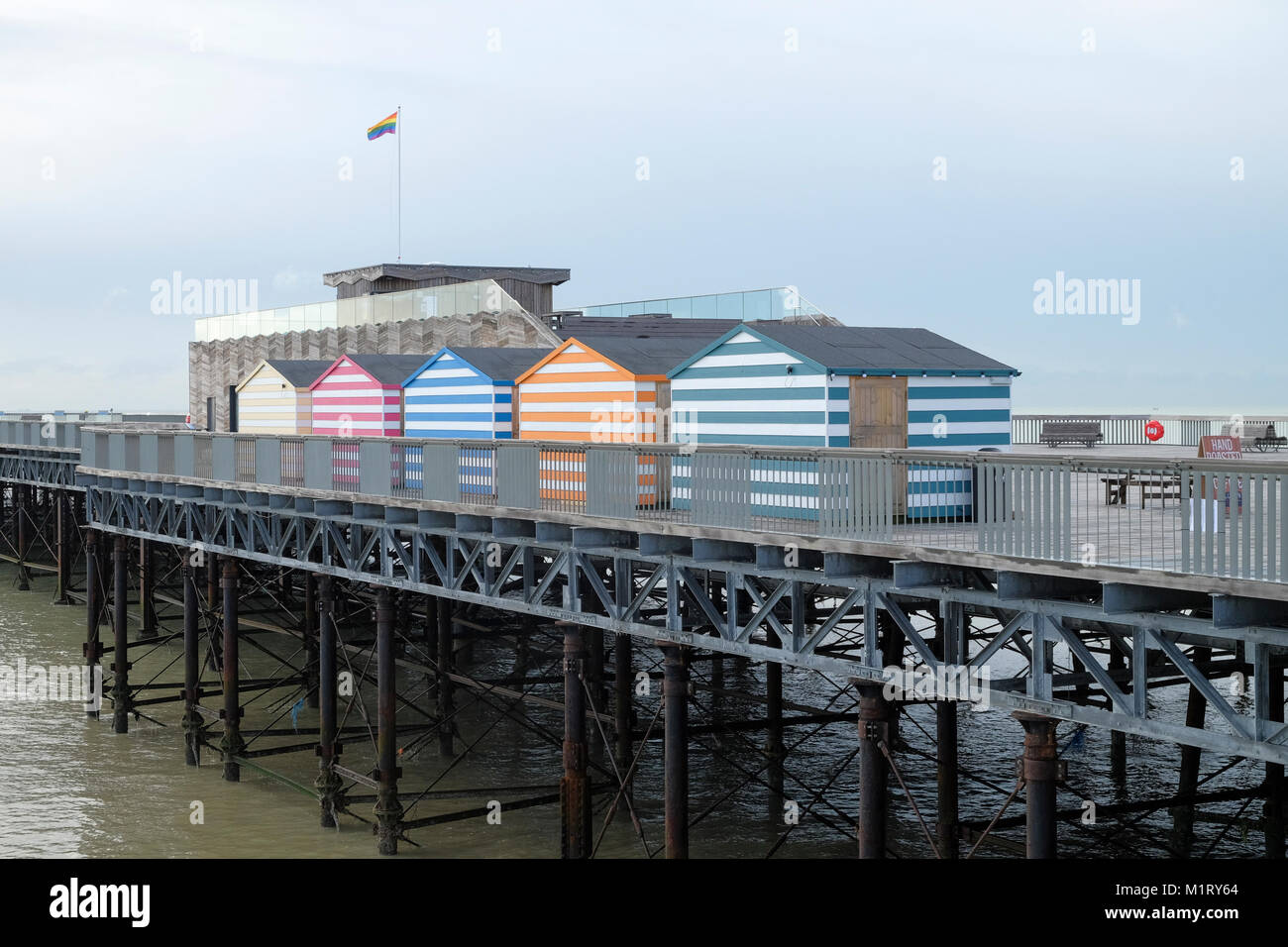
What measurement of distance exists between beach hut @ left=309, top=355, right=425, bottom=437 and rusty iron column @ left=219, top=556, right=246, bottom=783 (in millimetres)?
3734

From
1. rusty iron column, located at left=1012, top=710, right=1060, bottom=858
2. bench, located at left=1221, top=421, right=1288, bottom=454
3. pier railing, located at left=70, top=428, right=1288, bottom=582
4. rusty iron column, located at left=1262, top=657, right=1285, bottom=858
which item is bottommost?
rusty iron column, located at left=1262, top=657, right=1285, bottom=858

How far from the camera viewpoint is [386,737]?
2459 centimetres

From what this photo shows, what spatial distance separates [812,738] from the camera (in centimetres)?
3080

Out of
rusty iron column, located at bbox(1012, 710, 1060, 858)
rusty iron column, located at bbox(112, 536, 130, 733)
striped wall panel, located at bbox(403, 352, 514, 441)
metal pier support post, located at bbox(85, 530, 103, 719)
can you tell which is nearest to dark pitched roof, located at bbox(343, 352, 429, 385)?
striped wall panel, located at bbox(403, 352, 514, 441)

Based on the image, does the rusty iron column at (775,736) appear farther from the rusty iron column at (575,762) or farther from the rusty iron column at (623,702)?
the rusty iron column at (575,762)

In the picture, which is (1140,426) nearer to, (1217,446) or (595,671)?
(595,671)

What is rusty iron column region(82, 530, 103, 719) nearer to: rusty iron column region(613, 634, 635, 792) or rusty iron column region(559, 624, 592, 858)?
rusty iron column region(613, 634, 635, 792)

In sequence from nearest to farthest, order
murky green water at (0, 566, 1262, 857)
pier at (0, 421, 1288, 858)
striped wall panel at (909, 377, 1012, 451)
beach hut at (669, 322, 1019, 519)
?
pier at (0, 421, 1288, 858), beach hut at (669, 322, 1019, 519), striped wall panel at (909, 377, 1012, 451), murky green water at (0, 566, 1262, 857)

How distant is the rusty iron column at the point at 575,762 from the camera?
21.1 meters

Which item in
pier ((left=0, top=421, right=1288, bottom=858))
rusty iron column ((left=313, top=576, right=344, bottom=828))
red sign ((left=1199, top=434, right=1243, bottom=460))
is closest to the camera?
Answer: pier ((left=0, top=421, right=1288, bottom=858))

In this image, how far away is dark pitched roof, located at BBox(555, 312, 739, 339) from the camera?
1366 inches
